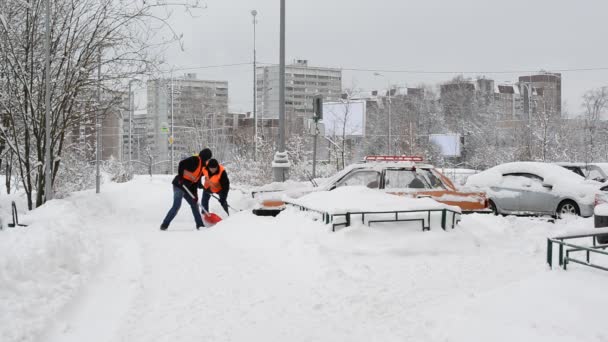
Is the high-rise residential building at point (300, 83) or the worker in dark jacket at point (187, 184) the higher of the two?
the high-rise residential building at point (300, 83)

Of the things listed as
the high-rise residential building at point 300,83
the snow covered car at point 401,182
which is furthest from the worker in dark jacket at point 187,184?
the high-rise residential building at point 300,83

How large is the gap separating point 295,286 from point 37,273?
2.72 meters

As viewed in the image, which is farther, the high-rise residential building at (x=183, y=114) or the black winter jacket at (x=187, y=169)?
the high-rise residential building at (x=183, y=114)

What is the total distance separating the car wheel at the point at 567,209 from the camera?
1532cm

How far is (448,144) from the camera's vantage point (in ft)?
166

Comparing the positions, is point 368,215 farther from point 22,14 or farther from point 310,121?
point 22,14

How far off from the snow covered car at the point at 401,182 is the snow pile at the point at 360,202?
62.0 inches

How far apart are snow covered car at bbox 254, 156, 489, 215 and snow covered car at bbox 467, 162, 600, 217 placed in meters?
4.38

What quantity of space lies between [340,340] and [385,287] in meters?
1.89

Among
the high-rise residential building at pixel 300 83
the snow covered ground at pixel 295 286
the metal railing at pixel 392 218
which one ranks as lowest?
the snow covered ground at pixel 295 286

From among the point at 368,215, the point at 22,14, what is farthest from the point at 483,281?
the point at 22,14

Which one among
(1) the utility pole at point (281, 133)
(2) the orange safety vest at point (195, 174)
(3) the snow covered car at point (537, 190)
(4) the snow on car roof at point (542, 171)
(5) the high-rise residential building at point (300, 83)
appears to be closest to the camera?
(2) the orange safety vest at point (195, 174)

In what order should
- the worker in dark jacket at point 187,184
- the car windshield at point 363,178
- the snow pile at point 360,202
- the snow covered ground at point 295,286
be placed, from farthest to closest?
1. the worker in dark jacket at point 187,184
2. the car windshield at point 363,178
3. the snow pile at point 360,202
4. the snow covered ground at point 295,286

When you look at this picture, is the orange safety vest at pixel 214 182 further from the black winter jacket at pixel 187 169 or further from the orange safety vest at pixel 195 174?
the black winter jacket at pixel 187 169
